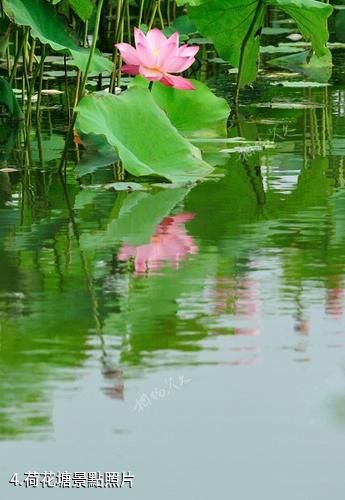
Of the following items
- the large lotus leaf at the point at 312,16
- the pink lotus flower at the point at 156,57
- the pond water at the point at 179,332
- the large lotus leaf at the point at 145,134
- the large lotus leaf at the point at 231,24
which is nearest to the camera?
the pond water at the point at 179,332

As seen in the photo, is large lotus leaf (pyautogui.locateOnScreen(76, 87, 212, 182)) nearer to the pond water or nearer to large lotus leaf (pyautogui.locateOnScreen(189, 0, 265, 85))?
the pond water

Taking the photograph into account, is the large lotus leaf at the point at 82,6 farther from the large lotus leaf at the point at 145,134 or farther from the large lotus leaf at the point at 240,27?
the large lotus leaf at the point at 145,134

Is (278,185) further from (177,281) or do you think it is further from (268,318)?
(268,318)

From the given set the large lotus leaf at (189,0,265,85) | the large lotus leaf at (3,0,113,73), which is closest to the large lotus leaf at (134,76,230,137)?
the large lotus leaf at (3,0,113,73)

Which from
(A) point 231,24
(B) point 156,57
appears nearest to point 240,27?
(A) point 231,24

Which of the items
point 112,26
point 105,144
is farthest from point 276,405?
point 112,26

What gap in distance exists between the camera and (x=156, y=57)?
3992 mm

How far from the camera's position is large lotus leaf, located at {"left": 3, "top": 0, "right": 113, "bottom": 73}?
13.3 ft

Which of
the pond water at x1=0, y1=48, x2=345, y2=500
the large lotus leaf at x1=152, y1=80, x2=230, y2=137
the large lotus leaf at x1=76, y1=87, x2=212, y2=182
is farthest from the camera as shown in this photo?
the large lotus leaf at x1=152, y1=80, x2=230, y2=137

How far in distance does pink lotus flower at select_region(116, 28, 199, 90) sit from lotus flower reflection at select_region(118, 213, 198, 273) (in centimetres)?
95

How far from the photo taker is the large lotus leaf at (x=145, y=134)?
366 centimetres

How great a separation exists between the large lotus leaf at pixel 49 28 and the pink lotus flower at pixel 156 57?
0.37 ft

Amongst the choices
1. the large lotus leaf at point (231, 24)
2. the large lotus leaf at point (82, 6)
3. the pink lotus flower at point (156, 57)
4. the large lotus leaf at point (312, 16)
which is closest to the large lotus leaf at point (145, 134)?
the pink lotus flower at point (156, 57)

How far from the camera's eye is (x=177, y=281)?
104 inches
